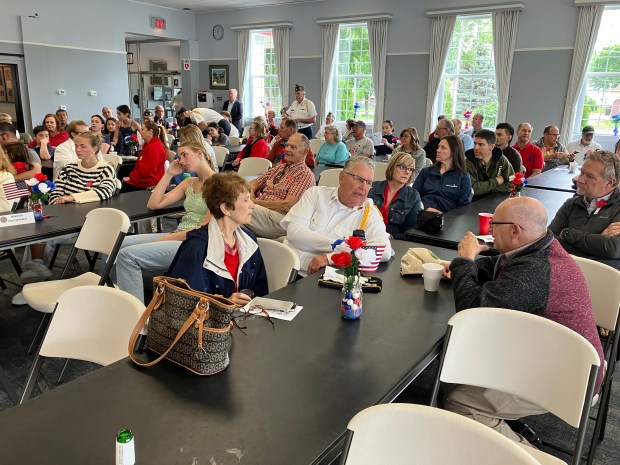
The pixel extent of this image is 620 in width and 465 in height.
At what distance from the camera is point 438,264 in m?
2.20

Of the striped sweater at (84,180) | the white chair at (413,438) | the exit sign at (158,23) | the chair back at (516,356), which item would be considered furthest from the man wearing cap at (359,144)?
the exit sign at (158,23)

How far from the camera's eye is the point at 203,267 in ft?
6.89

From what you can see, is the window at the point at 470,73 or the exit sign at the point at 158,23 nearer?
the window at the point at 470,73

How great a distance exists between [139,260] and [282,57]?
1013 centimetres

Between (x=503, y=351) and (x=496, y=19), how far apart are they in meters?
9.15

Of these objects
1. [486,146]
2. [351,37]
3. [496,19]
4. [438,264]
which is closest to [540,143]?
[496,19]

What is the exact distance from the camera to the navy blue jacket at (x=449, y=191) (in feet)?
13.3

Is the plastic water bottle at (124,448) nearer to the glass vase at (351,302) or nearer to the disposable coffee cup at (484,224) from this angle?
the glass vase at (351,302)

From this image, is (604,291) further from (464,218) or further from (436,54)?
(436,54)

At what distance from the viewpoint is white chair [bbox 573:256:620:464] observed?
2.10 metres

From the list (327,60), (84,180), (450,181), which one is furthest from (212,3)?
(450,181)

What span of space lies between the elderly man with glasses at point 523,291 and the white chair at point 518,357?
0.19 m

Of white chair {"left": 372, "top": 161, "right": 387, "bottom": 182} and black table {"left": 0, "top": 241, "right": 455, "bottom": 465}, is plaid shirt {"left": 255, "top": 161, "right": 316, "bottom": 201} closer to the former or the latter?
white chair {"left": 372, "top": 161, "right": 387, "bottom": 182}

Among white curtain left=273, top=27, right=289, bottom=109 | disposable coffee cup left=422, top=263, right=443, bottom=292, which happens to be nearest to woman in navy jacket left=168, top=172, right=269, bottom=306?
disposable coffee cup left=422, top=263, right=443, bottom=292
